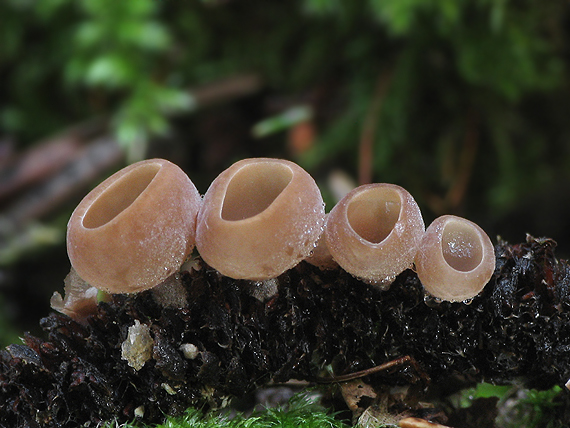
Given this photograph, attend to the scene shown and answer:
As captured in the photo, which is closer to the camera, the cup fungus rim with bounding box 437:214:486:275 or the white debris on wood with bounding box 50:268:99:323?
the cup fungus rim with bounding box 437:214:486:275

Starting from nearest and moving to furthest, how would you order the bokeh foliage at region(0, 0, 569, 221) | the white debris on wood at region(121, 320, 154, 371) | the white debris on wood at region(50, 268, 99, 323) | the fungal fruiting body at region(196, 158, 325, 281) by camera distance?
the fungal fruiting body at region(196, 158, 325, 281) → the white debris on wood at region(121, 320, 154, 371) → the white debris on wood at region(50, 268, 99, 323) → the bokeh foliage at region(0, 0, 569, 221)

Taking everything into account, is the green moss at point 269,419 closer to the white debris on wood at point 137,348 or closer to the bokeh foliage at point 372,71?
the white debris on wood at point 137,348

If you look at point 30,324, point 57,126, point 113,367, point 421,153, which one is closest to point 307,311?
point 113,367

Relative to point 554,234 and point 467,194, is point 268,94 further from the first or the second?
point 554,234

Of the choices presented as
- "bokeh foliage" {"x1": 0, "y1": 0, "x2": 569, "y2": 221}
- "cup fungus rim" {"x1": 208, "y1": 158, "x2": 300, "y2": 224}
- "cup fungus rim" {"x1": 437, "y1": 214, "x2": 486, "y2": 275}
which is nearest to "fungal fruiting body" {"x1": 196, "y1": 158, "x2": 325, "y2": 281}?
"cup fungus rim" {"x1": 208, "y1": 158, "x2": 300, "y2": 224}

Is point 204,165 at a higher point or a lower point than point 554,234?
higher

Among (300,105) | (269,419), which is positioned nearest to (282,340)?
(269,419)

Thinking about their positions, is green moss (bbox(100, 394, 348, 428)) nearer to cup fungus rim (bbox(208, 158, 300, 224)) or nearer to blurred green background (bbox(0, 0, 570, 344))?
cup fungus rim (bbox(208, 158, 300, 224))

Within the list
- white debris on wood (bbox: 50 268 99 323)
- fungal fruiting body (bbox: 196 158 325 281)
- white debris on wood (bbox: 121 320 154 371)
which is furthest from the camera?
white debris on wood (bbox: 50 268 99 323)
